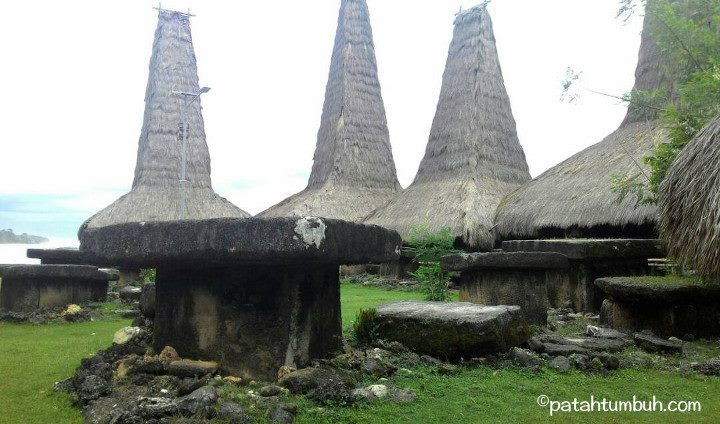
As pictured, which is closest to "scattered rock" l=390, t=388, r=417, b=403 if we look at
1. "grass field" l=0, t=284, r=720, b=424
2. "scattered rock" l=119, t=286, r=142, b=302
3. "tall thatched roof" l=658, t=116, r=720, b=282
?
"grass field" l=0, t=284, r=720, b=424

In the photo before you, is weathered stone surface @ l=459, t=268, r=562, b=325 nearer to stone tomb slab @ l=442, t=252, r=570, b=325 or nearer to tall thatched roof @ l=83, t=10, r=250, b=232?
stone tomb slab @ l=442, t=252, r=570, b=325

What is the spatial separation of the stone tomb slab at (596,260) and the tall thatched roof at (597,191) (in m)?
3.28

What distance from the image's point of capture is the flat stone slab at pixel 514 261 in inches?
227

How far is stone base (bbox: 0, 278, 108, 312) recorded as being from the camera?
7.48 meters

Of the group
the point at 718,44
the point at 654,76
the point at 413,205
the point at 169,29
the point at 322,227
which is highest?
the point at 169,29

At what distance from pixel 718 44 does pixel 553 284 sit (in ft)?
14.0

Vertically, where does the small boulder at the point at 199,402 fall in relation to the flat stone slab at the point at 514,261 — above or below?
below

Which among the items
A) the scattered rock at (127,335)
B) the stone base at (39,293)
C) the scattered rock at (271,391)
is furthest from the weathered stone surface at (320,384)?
the stone base at (39,293)

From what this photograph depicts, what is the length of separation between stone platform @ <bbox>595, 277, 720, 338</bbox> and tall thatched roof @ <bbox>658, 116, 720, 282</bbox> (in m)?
0.29

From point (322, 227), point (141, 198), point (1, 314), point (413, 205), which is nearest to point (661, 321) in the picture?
point (322, 227)

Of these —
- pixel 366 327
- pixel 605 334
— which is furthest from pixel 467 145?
pixel 366 327

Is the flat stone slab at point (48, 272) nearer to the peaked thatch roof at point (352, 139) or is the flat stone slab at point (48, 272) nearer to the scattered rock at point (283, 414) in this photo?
the scattered rock at point (283, 414)

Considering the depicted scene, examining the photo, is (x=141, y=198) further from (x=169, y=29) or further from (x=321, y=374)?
(x=321, y=374)

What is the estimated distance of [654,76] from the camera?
13.7m
